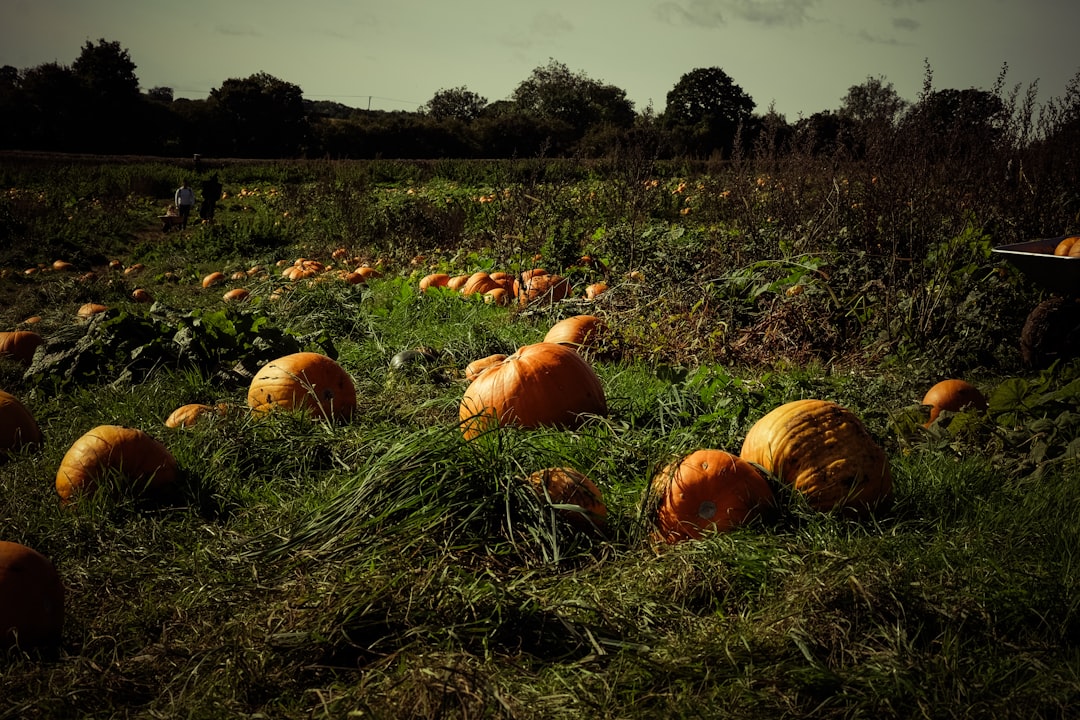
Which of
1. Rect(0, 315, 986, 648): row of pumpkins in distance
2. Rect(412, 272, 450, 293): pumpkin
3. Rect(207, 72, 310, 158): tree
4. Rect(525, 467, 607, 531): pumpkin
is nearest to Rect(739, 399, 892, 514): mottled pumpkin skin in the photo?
Rect(0, 315, 986, 648): row of pumpkins in distance

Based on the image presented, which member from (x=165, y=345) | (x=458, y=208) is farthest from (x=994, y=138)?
(x=458, y=208)

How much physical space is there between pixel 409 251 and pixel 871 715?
403 inches

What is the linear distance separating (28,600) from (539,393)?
7.16ft

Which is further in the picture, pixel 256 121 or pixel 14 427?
pixel 256 121

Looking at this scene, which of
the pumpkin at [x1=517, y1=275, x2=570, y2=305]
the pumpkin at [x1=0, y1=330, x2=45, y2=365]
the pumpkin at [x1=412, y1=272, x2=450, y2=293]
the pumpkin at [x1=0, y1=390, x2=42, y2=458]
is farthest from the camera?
the pumpkin at [x1=412, y1=272, x2=450, y2=293]

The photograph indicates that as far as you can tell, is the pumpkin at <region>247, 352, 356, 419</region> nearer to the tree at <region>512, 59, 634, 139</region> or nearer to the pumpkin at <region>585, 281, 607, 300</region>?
the pumpkin at <region>585, 281, 607, 300</region>

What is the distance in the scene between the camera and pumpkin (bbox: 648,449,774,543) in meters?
2.64

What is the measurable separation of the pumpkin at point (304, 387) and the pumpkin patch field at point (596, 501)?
21mm

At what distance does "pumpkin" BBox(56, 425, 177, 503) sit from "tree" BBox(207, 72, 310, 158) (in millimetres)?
43748

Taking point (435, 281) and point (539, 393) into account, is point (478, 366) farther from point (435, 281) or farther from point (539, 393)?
point (435, 281)

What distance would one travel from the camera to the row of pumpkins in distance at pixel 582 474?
2279 mm

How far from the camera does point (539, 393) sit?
3.69 meters

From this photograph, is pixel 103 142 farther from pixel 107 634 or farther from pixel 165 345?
pixel 107 634

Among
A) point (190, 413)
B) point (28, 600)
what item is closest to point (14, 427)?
point (190, 413)
